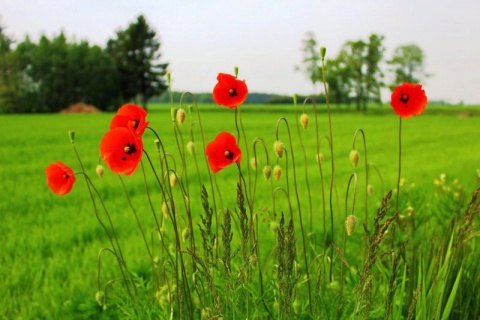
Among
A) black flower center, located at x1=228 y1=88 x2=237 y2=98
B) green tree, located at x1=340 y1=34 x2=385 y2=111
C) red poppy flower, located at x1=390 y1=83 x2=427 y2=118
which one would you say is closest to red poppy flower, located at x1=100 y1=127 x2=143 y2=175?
black flower center, located at x1=228 y1=88 x2=237 y2=98

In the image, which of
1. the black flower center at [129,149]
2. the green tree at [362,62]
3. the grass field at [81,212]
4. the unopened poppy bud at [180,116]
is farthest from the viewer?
the green tree at [362,62]

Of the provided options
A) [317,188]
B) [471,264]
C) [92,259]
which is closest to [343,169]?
[317,188]

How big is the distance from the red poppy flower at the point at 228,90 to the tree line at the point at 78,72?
215 feet

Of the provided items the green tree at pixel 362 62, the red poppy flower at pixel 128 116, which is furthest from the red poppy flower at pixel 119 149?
the green tree at pixel 362 62

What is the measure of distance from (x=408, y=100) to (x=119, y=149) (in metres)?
1.15

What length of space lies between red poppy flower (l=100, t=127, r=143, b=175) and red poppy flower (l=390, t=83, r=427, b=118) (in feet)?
3.40

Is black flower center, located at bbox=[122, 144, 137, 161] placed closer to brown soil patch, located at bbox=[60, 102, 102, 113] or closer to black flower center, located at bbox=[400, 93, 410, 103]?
black flower center, located at bbox=[400, 93, 410, 103]

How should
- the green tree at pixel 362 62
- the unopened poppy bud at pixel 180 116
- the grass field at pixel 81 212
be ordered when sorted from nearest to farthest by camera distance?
1. the unopened poppy bud at pixel 180 116
2. the grass field at pixel 81 212
3. the green tree at pixel 362 62

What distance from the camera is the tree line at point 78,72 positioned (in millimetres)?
63875

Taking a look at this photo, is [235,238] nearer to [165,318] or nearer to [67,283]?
[67,283]

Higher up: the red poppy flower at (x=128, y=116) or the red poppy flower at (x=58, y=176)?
the red poppy flower at (x=128, y=116)

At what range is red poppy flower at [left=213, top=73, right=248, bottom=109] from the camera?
1.87 meters

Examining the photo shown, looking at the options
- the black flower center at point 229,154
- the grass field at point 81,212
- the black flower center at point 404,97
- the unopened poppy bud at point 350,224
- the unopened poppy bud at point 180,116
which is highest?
the black flower center at point 404,97

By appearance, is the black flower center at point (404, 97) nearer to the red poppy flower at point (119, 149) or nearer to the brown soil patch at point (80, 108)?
the red poppy flower at point (119, 149)
